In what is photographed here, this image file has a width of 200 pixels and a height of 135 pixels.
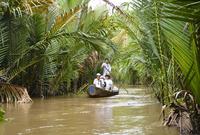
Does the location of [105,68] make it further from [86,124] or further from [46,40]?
[86,124]

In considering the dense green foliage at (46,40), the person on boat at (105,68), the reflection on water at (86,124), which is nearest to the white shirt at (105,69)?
the person on boat at (105,68)

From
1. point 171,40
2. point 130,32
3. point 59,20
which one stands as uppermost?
point 59,20

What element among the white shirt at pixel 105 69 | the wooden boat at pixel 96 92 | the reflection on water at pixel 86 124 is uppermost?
the white shirt at pixel 105 69

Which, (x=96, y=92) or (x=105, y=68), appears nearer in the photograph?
(x=96, y=92)

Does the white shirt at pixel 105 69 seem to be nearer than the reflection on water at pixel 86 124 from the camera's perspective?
No

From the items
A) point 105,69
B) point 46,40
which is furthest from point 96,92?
point 46,40

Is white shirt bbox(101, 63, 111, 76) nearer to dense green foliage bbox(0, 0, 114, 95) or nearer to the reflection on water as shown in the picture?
dense green foliage bbox(0, 0, 114, 95)

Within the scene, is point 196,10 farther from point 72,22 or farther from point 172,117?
point 72,22

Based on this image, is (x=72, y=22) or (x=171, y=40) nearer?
(x=171, y=40)

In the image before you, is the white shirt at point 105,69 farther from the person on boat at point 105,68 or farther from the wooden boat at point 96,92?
the wooden boat at point 96,92

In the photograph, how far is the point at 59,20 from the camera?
45.2 ft

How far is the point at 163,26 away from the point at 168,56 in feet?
5.99

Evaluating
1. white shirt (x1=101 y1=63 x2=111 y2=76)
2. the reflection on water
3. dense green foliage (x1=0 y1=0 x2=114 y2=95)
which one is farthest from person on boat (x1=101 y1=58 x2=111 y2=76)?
the reflection on water

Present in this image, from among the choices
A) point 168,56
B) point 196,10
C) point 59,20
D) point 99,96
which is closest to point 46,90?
point 99,96
